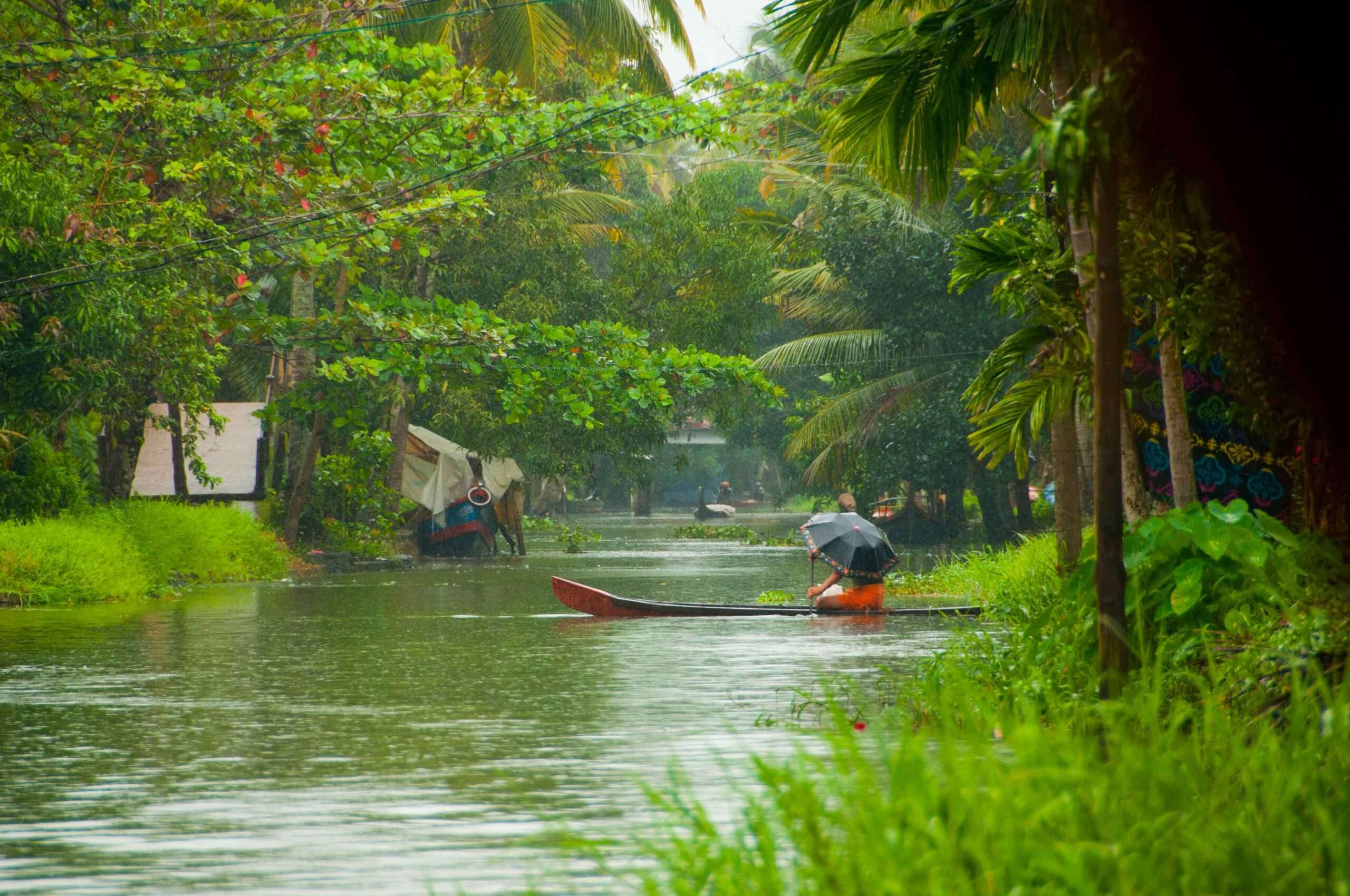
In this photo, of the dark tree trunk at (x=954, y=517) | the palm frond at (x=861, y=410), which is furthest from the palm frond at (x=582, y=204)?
the dark tree trunk at (x=954, y=517)

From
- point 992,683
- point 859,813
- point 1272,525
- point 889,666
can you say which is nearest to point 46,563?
point 889,666

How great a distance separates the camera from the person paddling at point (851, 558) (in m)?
18.0

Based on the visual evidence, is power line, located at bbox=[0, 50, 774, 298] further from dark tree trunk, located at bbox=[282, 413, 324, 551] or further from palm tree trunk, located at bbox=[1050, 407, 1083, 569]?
palm tree trunk, located at bbox=[1050, 407, 1083, 569]

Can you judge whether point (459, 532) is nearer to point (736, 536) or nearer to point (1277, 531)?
point (736, 536)

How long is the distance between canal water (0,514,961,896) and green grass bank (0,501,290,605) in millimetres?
1068

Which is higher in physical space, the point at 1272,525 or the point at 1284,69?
the point at 1284,69

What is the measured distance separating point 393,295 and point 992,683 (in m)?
19.2

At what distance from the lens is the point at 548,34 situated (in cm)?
2978

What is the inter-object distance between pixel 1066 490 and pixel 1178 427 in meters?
2.47

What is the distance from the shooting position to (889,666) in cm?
1291

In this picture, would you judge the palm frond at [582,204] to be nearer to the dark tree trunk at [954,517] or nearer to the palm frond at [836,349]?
the palm frond at [836,349]

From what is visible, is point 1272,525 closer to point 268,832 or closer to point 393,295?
point 268,832

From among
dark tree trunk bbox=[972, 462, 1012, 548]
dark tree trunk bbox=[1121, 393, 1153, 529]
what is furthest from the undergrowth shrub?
dark tree trunk bbox=[972, 462, 1012, 548]

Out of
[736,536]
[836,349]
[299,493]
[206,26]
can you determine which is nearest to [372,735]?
[206,26]
